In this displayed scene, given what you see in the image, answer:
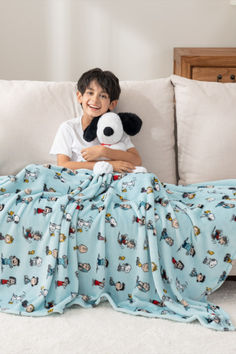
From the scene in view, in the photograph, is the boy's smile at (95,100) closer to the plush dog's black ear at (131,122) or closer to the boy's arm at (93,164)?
the plush dog's black ear at (131,122)

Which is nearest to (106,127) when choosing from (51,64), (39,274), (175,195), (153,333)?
(175,195)

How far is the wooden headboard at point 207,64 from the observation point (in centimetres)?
273

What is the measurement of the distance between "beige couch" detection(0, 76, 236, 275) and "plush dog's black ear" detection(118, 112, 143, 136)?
117mm

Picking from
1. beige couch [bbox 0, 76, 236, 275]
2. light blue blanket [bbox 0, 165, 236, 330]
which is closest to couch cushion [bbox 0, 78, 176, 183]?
beige couch [bbox 0, 76, 236, 275]

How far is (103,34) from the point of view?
9.96 ft

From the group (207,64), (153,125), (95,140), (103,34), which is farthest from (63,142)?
(103,34)

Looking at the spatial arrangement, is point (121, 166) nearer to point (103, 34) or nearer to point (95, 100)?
point (95, 100)

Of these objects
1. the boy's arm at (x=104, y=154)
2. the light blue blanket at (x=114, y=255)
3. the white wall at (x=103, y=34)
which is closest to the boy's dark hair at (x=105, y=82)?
the boy's arm at (x=104, y=154)

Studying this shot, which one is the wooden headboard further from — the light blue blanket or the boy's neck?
the light blue blanket

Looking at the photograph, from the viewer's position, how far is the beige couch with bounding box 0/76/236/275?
7.04 ft

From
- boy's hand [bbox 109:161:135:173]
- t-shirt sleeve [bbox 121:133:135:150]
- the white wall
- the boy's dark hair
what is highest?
the white wall

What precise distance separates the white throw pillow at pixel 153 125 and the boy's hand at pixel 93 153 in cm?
22

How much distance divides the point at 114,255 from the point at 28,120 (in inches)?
34.4

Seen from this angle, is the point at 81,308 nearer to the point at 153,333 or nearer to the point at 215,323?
the point at 153,333
